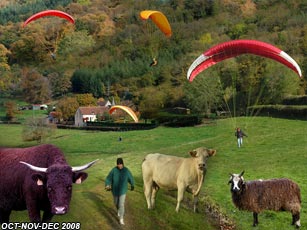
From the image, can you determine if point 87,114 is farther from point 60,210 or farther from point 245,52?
point 60,210

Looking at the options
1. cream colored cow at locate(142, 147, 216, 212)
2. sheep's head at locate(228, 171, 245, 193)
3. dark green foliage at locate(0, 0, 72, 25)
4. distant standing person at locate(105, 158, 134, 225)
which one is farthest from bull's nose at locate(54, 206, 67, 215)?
dark green foliage at locate(0, 0, 72, 25)

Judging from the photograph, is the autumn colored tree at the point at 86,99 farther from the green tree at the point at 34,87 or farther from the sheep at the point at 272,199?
the sheep at the point at 272,199

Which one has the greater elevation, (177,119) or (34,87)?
(34,87)

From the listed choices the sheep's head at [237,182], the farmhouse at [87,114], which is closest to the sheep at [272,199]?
the sheep's head at [237,182]

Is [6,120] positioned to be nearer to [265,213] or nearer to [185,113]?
[185,113]

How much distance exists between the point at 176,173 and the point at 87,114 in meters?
9.46

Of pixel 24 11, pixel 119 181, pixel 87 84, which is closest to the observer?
pixel 119 181

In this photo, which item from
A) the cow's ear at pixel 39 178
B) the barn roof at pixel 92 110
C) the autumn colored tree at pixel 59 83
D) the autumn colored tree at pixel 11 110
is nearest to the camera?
the cow's ear at pixel 39 178

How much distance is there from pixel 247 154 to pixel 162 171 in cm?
491

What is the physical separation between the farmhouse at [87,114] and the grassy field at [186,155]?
0.53 meters

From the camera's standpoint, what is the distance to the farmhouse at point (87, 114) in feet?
56.1

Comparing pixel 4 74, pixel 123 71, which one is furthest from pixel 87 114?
pixel 4 74

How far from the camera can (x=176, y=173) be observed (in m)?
8.71

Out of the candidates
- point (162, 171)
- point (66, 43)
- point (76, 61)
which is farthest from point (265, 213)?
point (66, 43)
